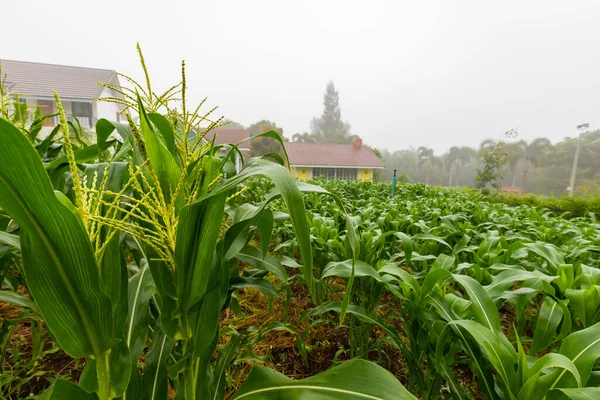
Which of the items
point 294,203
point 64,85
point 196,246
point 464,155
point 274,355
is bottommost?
point 274,355

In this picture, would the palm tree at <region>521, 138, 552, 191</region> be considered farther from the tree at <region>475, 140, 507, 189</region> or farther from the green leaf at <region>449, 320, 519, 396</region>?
the green leaf at <region>449, 320, 519, 396</region>

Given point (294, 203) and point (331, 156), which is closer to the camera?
point (294, 203)

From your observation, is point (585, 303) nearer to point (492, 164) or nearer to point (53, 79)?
point (492, 164)

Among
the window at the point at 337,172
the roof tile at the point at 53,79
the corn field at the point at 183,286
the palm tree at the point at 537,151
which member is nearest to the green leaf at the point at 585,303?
the corn field at the point at 183,286

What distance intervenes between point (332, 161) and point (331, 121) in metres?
31.6

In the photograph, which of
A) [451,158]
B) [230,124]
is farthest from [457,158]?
[230,124]

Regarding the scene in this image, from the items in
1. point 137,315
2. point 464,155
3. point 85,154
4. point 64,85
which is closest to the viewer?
point 137,315

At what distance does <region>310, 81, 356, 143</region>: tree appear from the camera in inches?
2092

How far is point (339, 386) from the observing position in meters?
0.61

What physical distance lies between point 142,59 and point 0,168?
0.36 metres

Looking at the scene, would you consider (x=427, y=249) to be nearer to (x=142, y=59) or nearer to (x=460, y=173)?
(x=142, y=59)

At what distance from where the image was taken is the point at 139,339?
2.33 ft

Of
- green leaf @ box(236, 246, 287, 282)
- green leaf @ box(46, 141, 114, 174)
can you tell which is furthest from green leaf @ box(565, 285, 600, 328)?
green leaf @ box(46, 141, 114, 174)

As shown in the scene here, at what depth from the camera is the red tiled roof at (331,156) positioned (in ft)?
79.5
